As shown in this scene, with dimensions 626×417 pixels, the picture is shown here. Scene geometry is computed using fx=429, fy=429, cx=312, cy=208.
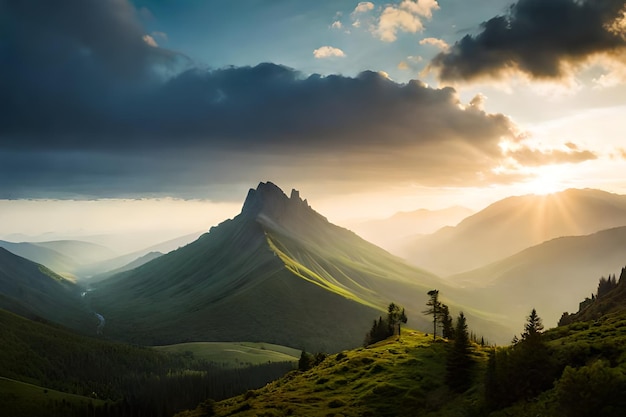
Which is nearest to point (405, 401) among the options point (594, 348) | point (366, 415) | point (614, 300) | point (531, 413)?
point (366, 415)

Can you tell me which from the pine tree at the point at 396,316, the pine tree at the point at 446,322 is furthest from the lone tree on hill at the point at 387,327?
the pine tree at the point at 446,322

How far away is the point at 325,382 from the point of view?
372 ft

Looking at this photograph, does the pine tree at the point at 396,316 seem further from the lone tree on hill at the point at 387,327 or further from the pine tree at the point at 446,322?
the pine tree at the point at 446,322

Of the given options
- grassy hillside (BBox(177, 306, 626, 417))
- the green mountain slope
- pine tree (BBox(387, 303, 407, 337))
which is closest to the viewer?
grassy hillside (BBox(177, 306, 626, 417))

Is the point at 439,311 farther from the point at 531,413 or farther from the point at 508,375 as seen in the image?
the point at 531,413

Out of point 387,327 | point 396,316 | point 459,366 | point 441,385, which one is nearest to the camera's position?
point 459,366

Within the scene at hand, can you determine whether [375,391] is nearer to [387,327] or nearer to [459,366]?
[459,366]

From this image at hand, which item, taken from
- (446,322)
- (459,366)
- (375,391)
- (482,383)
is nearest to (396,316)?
(446,322)

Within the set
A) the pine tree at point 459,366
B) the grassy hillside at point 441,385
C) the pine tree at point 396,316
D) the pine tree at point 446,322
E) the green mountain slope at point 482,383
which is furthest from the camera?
the pine tree at point 396,316

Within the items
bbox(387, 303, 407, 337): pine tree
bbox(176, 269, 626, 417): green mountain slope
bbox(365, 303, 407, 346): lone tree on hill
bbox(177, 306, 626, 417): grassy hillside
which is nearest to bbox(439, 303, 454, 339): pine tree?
bbox(177, 306, 626, 417): grassy hillside

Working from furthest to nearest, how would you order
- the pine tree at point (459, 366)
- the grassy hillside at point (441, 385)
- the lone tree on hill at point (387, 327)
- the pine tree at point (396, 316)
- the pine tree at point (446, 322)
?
the lone tree on hill at point (387, 327)
the pine tree at point (396, 316)
the pine tree at point (446, 322)
the pine tree at point (459, 366)
the grassy hillside at point (441, 385)

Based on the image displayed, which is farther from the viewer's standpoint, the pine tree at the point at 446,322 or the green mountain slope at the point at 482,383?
the pine tree at the point at 446,322

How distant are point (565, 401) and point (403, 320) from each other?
352ft

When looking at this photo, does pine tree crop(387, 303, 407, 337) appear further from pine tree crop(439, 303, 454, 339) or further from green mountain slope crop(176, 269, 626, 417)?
green mountain slope crop(176, 269, 626, 417)
